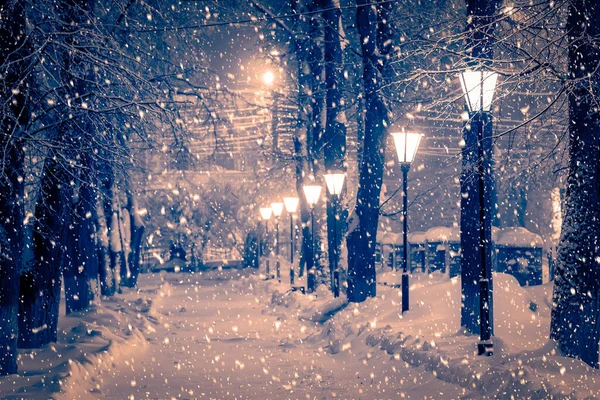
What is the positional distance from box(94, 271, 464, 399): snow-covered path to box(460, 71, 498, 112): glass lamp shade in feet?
12.6

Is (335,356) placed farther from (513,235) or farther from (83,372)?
(513,235)

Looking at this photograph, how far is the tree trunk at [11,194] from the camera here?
898 centimetres

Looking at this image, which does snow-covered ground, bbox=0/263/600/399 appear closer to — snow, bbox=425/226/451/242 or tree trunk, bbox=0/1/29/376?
tree trunk, bbox=0/1/29/376

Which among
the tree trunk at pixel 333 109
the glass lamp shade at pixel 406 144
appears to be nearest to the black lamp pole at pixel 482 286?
the glass lamp shade at pixel 406 144

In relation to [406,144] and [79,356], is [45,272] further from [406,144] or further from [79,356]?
[406,144]

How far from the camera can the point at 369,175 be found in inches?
650

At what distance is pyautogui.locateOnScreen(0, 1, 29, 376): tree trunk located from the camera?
8984mm

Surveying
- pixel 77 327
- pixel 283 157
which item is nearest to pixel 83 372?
pixel 77 327

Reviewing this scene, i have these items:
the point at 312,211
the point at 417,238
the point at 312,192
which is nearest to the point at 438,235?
the point at 417,238

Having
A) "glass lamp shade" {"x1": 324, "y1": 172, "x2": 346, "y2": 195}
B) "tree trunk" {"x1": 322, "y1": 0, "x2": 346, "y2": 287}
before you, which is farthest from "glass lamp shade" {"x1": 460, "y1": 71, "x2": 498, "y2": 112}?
"tree trunk" {"x1": 322, "y1": 0, "x2": 346, "y2": 287}

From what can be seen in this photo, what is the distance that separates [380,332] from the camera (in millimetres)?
12180

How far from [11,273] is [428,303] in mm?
8083

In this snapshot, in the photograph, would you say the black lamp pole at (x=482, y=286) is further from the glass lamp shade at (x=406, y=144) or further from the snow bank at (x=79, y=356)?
the snow bank at (x=79, y=356)

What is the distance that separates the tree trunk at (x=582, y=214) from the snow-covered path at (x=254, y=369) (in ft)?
5.44
